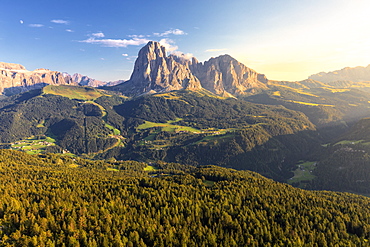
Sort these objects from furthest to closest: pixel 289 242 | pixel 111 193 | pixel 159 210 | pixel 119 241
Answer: pixel 111 193 < pixel 159 210 < pixel 289 242 < pixel 119 241

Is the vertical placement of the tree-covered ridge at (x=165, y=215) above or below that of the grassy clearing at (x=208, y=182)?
above

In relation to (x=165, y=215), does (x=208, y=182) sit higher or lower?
lower

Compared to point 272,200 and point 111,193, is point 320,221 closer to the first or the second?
point 272,200

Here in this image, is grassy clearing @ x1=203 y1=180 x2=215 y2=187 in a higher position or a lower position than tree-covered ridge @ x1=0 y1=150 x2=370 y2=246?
lower

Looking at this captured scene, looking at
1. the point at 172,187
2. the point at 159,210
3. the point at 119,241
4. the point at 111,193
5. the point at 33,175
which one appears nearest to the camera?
the point at 119,241

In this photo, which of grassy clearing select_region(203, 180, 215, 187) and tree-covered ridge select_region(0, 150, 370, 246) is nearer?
tree-covered ridge select_region(0, 150, 370, 246)

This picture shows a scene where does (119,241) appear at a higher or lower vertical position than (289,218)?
higher

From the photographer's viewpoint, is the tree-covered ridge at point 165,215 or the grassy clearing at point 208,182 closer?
the tree-covered ridge at point 165,215

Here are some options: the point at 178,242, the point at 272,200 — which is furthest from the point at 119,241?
the point at 272,200
